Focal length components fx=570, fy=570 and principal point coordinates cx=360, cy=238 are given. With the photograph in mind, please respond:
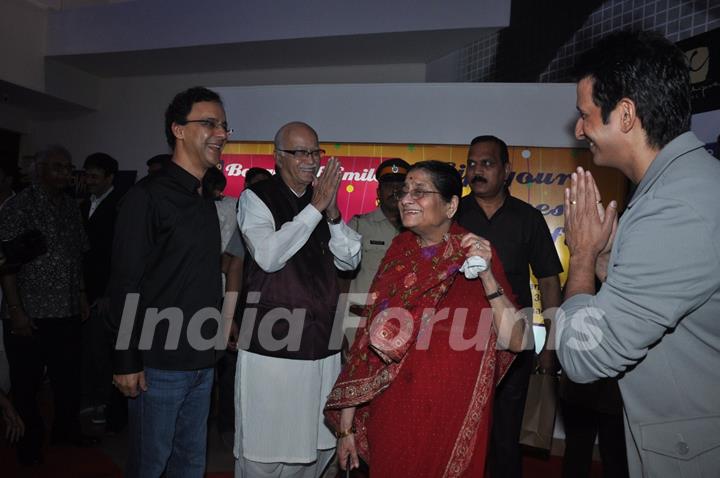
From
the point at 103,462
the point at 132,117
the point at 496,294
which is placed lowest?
the point at 103,462

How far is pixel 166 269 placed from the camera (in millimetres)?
2289

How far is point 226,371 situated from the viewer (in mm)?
4430

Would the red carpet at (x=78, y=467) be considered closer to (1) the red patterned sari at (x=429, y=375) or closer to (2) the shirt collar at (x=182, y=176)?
(1) the red patterned sari at (x=429, y=375)

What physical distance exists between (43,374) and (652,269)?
3803 millimetres

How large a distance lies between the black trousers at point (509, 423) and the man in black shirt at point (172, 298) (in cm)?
167

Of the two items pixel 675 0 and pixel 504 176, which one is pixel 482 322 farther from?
pixel 675 0

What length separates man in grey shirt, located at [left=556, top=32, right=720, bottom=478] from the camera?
1.26m

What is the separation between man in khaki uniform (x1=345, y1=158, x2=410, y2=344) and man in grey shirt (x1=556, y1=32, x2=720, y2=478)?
94.4 inches

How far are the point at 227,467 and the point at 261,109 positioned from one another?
303 cm

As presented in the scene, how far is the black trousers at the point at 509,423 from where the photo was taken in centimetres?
321

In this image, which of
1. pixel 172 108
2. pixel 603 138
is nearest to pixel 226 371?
pixel 172 108

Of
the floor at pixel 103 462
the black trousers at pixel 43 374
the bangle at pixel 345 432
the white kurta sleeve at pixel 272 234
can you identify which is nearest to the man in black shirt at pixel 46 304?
the black trousers at pixel 43 374

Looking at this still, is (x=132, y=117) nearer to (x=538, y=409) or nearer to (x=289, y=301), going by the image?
(x=289, y=301)

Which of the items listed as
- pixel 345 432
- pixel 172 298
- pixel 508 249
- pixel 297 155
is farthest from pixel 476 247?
pixel 508 249
